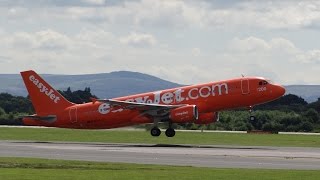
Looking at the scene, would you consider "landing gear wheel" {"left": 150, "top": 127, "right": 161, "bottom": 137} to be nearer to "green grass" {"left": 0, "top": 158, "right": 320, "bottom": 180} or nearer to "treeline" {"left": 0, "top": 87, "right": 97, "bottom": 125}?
"green grass" {"left": 0, "top": 158, "right": 320, "bottom": 180}

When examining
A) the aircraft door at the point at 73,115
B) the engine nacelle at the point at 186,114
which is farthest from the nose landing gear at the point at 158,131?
the aircraft door at the point at 73,115

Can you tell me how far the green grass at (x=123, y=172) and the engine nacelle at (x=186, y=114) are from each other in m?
24.5

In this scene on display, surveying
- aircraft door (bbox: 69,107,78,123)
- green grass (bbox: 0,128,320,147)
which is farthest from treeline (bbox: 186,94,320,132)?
aircraft door (bbox: 69,107,78,123)

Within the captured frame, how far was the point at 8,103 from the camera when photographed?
15300cm

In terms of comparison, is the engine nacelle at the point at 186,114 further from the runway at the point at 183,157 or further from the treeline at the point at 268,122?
the treeline at the point at 268,122

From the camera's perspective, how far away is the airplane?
6309 cm

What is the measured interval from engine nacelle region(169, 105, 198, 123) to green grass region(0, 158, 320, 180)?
80.3 feet

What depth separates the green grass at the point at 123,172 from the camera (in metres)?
A: 31.6

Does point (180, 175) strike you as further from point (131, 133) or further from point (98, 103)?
point (131, 133)

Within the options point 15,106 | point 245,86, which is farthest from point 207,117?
point 15,106

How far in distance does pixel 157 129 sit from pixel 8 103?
294 feet

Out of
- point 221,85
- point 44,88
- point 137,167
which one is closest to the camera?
point 137,167

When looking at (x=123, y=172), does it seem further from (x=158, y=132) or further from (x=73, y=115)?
(x=73, y=115)

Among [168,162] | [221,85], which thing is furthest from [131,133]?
[168,162]
